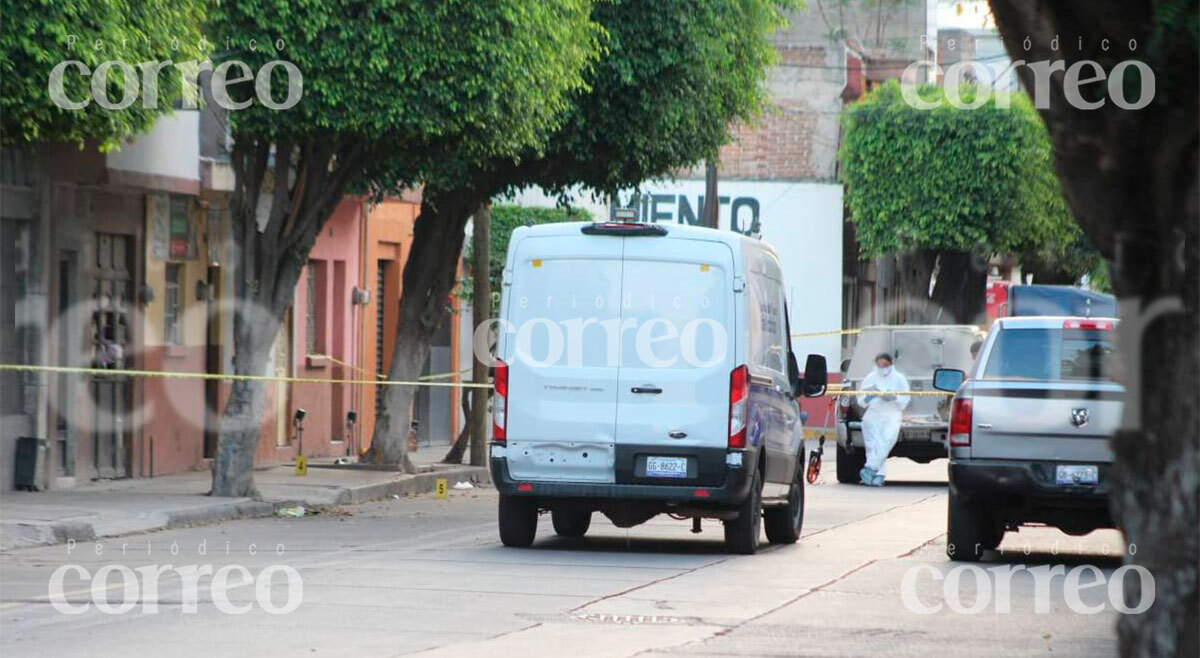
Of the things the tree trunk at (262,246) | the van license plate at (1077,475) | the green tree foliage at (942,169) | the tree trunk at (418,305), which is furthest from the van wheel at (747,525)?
the green tree foliage at (942,169)

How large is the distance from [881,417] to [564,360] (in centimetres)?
1177

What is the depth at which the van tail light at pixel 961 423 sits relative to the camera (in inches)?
537

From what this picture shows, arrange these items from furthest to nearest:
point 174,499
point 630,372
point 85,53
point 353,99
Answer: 1. point 174,499
2. point 353,99
3. point 85,53
4. point 630,372

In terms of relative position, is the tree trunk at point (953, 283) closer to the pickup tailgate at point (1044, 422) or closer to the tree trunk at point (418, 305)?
the tree trunk at point (418, 305)

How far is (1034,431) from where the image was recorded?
44.3 ft

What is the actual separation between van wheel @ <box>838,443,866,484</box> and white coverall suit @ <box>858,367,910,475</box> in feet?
1.17

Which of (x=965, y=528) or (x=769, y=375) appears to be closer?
(x=965, y=528)

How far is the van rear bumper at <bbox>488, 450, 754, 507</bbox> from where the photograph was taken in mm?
14172

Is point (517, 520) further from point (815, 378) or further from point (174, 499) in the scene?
point (174, 499)

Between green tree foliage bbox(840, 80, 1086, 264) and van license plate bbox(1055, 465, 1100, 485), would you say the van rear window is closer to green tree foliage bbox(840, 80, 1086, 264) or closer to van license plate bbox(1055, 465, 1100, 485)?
van license plate bbox(1055, 465, 1100, 485)

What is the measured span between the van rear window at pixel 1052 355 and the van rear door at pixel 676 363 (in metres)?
1.93

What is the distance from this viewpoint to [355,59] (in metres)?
18.1

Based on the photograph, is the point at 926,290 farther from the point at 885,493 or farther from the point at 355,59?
the point at 355,59

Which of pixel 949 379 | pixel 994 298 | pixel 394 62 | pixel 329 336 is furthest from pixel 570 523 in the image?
pixel 994 298
